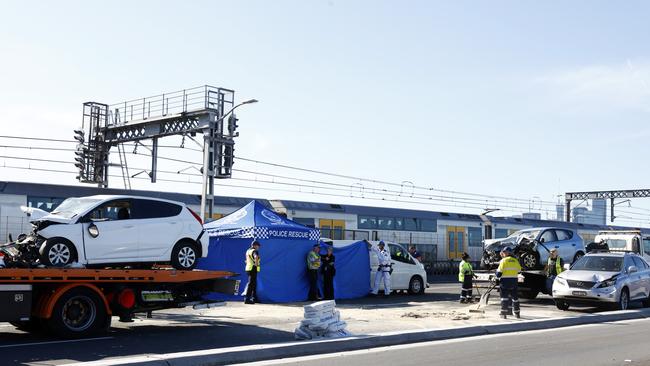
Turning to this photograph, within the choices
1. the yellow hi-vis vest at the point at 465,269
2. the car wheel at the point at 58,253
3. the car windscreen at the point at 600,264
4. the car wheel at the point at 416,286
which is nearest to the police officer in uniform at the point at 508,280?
the yellow hi-vis vest at the point at 465,269

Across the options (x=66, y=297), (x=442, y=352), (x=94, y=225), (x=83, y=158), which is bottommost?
(x=442, y=352)

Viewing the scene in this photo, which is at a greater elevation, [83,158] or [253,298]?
[83,158]

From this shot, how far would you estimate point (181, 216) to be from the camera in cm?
1429

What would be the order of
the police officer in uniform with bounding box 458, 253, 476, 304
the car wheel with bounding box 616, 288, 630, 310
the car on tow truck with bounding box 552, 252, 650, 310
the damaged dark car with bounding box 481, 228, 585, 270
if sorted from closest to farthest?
the car on tow truck with bounding box 552, 252, 650, 310, the car wheel with bounding box 616, 288, 630, 310, the police officer in uniform with bounding box 458, 253, 476, 304, the damaged dark car with bounding box 481, 228, 585, 270

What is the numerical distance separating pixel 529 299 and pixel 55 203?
1635 centimetres

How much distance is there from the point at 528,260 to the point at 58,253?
14.4 meters

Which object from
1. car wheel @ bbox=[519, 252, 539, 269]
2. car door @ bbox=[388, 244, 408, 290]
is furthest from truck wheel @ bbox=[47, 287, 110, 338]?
car wheel @ bbox=[519, 252, 539, 269]

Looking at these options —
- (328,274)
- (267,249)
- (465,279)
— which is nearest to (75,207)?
(267,249)

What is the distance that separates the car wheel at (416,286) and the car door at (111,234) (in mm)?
12831

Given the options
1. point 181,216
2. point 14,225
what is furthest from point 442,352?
point 14,225

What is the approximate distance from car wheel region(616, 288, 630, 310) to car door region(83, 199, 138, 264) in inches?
492

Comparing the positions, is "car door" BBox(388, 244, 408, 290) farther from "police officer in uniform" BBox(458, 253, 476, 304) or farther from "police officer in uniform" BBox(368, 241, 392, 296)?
"police officer in uniform" BBox(458, 253, 476, 304)

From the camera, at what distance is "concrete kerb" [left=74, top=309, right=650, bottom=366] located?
9.74m

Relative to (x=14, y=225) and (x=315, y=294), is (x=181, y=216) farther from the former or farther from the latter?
(x=14, y=225)
